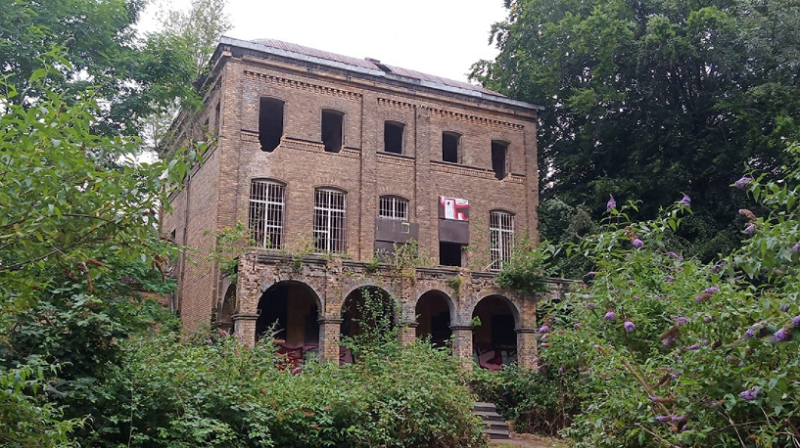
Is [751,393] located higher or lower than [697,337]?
lower

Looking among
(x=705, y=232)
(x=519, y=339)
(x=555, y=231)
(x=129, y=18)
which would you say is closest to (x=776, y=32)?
(x=705, y=232)

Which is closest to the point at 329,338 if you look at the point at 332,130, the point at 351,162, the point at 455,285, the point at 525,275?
the point at 455,285

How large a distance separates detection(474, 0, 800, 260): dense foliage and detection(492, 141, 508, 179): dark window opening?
2.44 metres

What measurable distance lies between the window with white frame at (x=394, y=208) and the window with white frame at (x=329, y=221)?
1.36 metres

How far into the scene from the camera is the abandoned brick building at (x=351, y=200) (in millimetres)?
19047

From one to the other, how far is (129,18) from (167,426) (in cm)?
1397

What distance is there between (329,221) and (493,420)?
814 centimetres

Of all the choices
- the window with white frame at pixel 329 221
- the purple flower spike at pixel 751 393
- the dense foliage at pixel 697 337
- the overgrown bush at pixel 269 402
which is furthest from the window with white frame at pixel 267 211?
the purple flower spike at pixel 751 393

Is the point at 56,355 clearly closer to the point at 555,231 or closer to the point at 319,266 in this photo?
the point at 319,266

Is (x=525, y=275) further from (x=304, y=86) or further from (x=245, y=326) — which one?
(x=304, y=86)

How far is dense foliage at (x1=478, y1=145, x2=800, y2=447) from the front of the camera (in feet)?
14.9

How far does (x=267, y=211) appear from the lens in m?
20.6

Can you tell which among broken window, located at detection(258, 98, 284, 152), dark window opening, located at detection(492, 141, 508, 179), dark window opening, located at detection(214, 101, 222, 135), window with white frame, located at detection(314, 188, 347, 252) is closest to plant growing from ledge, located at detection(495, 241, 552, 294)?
window with white frame, located at detection(314, 188, 347, 252)

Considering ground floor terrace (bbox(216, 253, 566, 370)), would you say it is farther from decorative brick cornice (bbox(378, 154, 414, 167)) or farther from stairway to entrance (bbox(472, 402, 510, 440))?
decorative brick cornice (bbox(378, 154, 414, 167))
